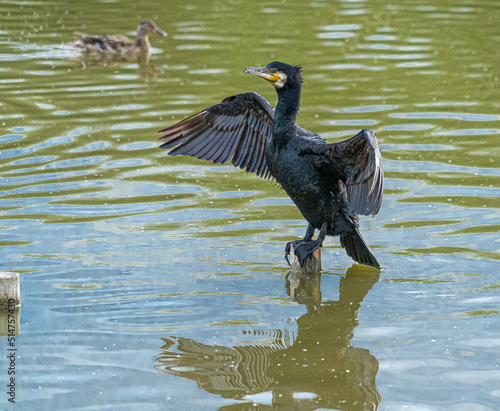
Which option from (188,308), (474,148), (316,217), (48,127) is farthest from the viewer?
(48,127)

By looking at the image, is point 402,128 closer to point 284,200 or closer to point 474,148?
point 474,148

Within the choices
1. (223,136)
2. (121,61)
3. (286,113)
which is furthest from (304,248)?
(121,61)

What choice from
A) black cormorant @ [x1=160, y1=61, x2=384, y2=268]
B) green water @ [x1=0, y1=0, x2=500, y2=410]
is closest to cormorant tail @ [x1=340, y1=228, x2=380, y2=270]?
black cormorant @ [x1=160, y1=61, x2=384, y2=268]

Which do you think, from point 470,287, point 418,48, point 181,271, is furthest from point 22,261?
point 418,48

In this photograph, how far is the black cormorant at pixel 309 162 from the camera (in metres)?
5.52

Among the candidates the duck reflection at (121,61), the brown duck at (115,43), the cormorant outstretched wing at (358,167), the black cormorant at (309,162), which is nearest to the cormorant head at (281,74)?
the black cormorant at (309,162)

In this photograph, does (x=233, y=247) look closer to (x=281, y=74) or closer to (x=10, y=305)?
(x=281, y=74)

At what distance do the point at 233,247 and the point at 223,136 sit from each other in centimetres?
86

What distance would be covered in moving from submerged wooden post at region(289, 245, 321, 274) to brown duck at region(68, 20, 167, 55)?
320 inches

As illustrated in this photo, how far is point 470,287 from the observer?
19.6ft

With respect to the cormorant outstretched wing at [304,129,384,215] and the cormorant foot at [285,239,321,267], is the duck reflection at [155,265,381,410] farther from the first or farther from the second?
the cormorant outstretched wing at [304,129,384,215]

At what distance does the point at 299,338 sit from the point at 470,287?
1400mm

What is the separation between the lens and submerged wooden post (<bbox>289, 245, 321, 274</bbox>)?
6.14 metres

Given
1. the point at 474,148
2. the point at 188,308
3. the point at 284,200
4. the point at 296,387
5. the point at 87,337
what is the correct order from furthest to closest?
the point at 474,148
the point at 284,200
the point at 188,308
the point at 87,337
the point at 296,387
